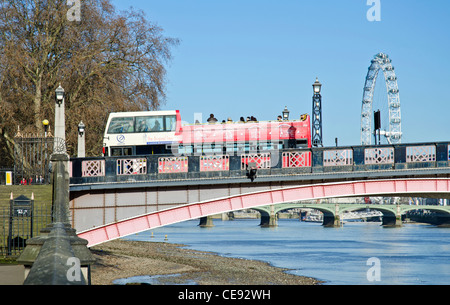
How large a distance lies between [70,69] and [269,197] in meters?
21.0

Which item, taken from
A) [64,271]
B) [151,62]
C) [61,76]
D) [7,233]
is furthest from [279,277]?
[64,271]

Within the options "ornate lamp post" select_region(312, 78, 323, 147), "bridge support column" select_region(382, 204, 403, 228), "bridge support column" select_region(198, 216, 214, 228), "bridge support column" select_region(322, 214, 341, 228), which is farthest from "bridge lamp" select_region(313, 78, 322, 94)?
"bridge support column" select_region(198, 216, 214, 228)

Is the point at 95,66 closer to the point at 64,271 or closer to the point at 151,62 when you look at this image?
the point at 151,62

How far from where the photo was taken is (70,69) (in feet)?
137

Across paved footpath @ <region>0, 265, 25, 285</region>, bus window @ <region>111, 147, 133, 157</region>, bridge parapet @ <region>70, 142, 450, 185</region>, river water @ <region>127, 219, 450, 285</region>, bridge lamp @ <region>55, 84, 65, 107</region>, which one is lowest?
river water @ <region>127, 219, 450, 285</region>

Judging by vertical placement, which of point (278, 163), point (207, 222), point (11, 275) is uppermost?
point (278, 163)

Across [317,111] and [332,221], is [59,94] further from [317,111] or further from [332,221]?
[332,221]

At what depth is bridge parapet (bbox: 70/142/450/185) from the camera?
2616 centimetres

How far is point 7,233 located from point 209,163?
27.7ft

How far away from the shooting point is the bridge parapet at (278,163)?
2616 cm

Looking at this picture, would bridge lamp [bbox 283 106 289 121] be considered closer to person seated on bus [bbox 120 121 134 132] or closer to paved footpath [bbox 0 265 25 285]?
person seated on bus [bbox 120 121 134 132]

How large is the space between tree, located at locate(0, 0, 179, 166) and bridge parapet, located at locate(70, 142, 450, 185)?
14.5 meters

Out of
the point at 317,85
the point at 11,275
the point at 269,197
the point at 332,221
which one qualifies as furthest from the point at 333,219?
the point at 11,275
